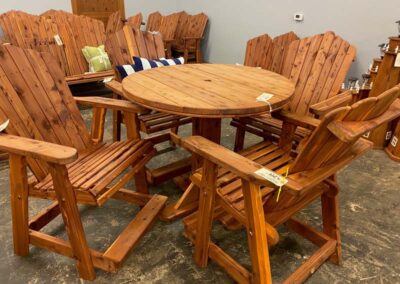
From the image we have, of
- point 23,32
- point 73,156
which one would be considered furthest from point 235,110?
point 23,32

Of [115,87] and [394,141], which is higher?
[115,87]

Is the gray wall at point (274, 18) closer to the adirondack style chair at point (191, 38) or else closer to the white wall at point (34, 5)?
the white wall at point (34, 5)

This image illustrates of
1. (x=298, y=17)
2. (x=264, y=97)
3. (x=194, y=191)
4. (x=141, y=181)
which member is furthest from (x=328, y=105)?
(x=298, y=17)

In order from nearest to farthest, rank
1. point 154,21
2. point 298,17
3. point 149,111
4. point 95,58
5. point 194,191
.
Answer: point 194,191
point 149,111
point 298,17
point 95,58
point 154,21

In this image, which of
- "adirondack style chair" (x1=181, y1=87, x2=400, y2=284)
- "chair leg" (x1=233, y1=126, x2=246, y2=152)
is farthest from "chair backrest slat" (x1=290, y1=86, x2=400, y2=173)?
"chair leg" (x1=233, y1=126, x2=246, y2=152)

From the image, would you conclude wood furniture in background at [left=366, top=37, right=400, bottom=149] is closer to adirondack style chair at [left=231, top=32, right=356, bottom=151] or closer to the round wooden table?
adirondack style chair at [left=231, top=32, right=356, bottom=151]

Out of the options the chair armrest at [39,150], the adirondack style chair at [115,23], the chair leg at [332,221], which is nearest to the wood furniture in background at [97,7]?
the adirondack style chair at [115,23]

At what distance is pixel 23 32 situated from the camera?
380 centimetres

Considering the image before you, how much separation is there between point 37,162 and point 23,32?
2.99 metres

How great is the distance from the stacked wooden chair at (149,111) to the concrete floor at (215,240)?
0.52 feet

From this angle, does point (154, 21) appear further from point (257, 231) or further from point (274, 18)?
point (257, 231)

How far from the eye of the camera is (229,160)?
117cm

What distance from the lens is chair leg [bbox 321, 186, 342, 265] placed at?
1649 mm

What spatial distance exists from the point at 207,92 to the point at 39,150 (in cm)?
90
